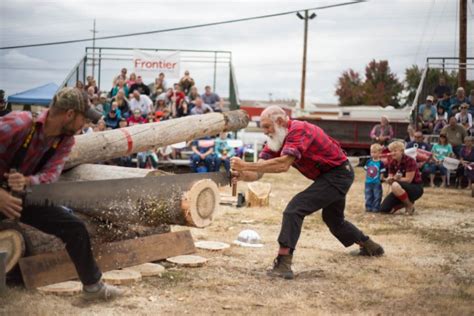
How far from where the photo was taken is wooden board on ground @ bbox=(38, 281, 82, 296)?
16.6ft

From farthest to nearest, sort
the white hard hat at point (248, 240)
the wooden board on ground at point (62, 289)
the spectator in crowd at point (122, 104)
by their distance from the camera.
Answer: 1. the spectator in crowd at point (122, 104)
2. the white hard hat at point (248, 240)
3. the wooden board on ground at point (62, 289)

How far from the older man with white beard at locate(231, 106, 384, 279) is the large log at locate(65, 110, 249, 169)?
1839 mm

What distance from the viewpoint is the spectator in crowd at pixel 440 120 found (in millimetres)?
17970

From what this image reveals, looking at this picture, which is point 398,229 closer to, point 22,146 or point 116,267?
point 116,267

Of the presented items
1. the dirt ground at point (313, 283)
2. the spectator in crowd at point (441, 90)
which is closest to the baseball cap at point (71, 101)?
the dirt ground at point (313, 283)

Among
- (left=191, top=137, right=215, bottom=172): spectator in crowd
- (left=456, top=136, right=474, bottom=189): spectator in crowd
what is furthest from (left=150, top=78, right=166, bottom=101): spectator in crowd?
(left=456, top=136, right=474, bottom=189): spectator in crowd

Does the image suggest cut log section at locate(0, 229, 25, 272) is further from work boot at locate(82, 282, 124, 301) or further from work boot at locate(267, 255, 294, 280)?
work boot at locate(267, 255, 294, 280)

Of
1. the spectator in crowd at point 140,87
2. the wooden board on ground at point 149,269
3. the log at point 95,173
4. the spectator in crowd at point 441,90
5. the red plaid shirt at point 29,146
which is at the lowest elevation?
the wooden board on ground at point 149,269

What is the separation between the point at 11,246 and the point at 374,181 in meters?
7.18

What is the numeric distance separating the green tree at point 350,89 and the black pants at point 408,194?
170ft

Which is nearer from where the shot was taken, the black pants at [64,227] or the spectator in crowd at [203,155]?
the black pants at [64,227]

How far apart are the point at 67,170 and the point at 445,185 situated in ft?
38.0

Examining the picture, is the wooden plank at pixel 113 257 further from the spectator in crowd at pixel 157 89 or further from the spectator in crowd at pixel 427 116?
the spectator in crowd at pixel 427 116

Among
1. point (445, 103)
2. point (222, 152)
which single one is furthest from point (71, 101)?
point (445, 103)
